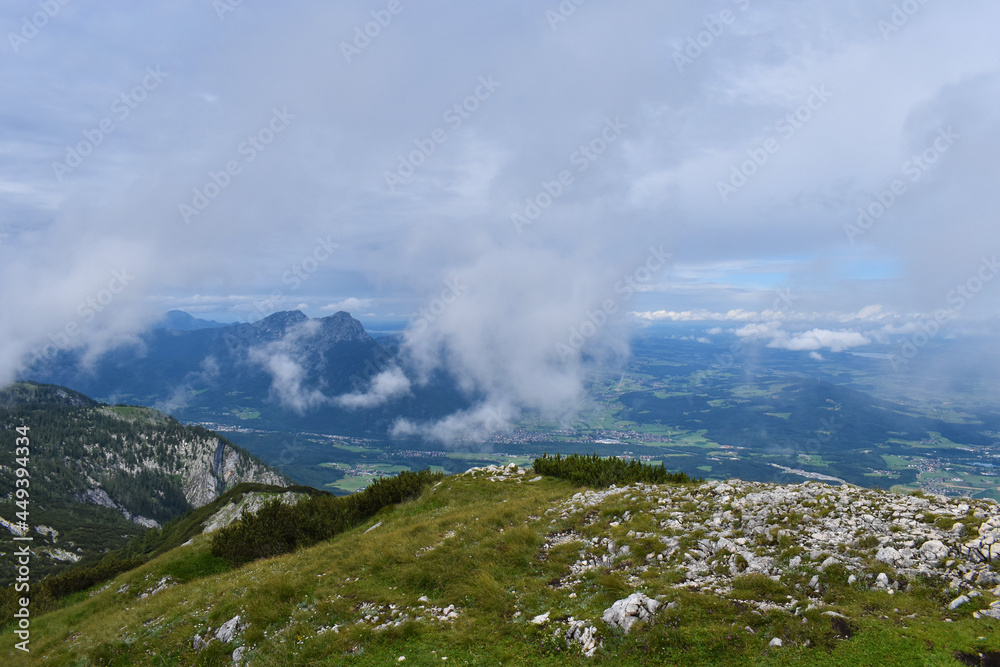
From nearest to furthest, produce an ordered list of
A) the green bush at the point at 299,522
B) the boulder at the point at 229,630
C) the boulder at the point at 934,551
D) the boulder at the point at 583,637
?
the boulder at the point at 583,637 → the boulder at the point at 934,551 → the boulder at the point at 229,630 → the green bush at the point at 299,522

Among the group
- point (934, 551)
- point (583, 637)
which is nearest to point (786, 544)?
point (934, 551)

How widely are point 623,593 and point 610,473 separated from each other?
52.0ft

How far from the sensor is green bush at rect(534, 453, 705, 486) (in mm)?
25688

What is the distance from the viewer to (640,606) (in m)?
10.1

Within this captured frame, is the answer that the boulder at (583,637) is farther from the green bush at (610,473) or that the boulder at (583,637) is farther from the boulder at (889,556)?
the green bush at (610,473)

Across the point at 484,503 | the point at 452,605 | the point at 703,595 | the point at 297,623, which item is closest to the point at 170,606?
the point at 297,623

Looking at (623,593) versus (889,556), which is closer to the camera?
(889,556)

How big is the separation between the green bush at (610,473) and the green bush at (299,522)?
10086 mm

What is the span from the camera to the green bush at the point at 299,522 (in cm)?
2402

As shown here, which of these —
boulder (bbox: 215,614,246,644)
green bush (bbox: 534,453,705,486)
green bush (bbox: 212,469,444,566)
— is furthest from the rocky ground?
green bush (bbox: 212,469,444,566)

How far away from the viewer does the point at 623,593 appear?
11312mm

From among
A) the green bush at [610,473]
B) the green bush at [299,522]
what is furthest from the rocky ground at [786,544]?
the green bush at [299,522]

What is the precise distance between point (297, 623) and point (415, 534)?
21.5 feet

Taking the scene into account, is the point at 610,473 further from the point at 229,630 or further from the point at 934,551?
the point at 229,630
